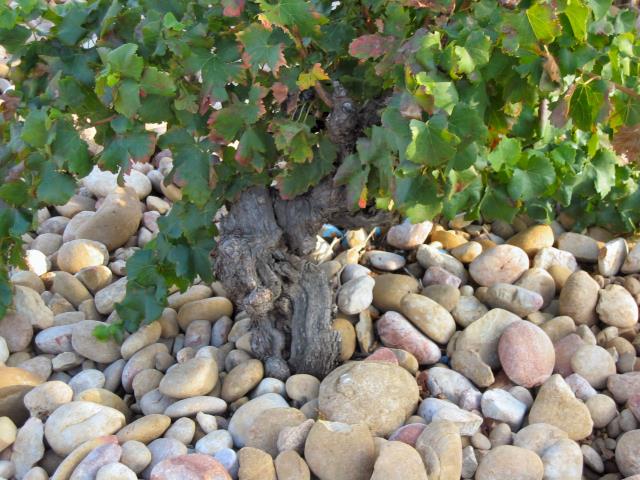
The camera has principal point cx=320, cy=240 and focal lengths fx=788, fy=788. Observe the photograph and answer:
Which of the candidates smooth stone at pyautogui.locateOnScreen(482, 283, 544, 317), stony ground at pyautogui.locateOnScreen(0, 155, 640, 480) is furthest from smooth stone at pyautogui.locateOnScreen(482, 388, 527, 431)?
smooth stone at pyautogui.locateOnScreen(482, 283, 544, 317)

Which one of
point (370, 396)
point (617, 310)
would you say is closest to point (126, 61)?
point (370, 396)

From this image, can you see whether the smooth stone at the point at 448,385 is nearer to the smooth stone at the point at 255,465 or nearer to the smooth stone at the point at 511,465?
the smooth stone at the point at 511,465

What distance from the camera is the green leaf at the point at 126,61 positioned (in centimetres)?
139

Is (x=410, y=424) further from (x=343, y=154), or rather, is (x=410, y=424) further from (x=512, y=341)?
(x=343, y=154)

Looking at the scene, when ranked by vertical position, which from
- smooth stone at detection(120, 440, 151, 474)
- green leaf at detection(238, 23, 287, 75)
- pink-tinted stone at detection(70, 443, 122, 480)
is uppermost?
green leaf at detection(238, 23, 287, 75)

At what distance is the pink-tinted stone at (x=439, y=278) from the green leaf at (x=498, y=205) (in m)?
0.30

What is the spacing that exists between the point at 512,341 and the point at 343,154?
0.67m

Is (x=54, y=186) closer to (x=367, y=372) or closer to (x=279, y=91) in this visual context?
(x=279, y=91)

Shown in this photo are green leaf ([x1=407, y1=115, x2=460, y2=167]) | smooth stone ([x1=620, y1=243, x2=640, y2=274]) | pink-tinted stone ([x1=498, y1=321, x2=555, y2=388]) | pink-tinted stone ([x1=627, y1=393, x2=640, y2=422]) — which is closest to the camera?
green leaf ([x1=407, y1=115, x2=460, y2=167])

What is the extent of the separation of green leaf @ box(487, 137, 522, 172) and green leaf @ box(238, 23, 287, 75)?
659 mm

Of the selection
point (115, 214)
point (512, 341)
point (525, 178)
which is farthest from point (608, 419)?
point (115, 214)

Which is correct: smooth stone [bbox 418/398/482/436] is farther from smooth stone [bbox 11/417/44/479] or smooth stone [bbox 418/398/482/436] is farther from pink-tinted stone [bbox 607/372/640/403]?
smooth stone [bbox 11/417/44/479]

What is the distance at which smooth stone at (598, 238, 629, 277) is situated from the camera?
2.37 metres

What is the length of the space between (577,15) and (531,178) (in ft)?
2.32
